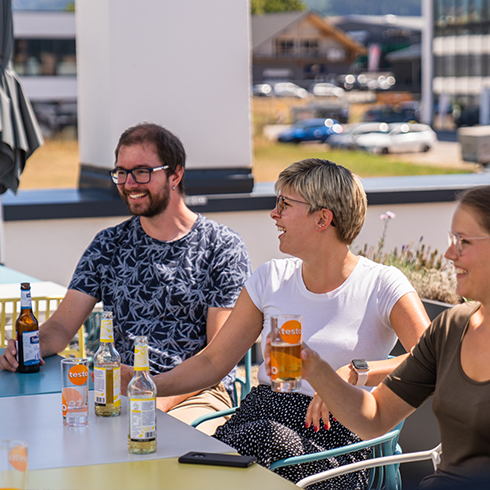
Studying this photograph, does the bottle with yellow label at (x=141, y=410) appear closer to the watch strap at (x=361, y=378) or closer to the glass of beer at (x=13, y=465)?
the glass of beer at (x=13, y=465)

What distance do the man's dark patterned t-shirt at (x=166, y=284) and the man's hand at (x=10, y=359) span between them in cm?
52

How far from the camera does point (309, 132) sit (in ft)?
128

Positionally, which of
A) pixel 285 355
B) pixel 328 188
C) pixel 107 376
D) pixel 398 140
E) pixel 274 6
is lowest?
pixel 107 376

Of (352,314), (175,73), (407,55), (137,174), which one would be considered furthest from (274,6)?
(352,314)

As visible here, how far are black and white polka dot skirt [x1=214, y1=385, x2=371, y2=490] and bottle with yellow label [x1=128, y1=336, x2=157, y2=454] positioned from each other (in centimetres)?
48

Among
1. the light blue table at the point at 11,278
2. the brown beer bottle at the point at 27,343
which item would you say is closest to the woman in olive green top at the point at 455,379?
the brown beer bottle at the point at 27,343

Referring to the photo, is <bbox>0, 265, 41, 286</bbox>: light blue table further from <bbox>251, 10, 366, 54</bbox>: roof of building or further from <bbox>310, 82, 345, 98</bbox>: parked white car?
<bbox>251, 10, 366, 54</bbox>: roof of building

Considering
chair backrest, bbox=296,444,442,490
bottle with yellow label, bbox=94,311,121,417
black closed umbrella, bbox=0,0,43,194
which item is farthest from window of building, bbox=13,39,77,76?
chair backrest, bbox=296,444,442,490

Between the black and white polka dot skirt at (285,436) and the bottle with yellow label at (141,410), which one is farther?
the black and white polka dot skirt at (285,436)

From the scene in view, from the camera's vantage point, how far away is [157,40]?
5453mm

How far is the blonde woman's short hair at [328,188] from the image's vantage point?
7.79 ft

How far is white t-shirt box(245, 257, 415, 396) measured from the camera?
2.36 m

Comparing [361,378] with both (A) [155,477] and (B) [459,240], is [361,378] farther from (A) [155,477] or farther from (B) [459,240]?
(A) [155,477]

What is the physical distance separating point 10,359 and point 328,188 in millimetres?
1125
